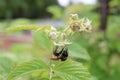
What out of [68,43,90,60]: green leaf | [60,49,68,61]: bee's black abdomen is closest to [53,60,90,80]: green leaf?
A: [60,49,68,61]: bee's black abdomen

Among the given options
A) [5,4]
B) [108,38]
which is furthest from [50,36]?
[5,4]

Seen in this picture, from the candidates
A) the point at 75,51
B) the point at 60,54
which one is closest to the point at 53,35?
the point at 60,54

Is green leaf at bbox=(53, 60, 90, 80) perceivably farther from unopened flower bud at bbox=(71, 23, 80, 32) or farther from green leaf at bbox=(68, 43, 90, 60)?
green leaf at bbox=(68, 43, 90, 60)

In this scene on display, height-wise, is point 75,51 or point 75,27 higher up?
point 75,27

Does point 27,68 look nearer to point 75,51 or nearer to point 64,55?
point 64,55

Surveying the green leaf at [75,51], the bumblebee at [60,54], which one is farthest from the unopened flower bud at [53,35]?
the green leaf at [75,51]

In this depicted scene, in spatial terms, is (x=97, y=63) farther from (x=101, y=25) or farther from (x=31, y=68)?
(x=31, y=68)
